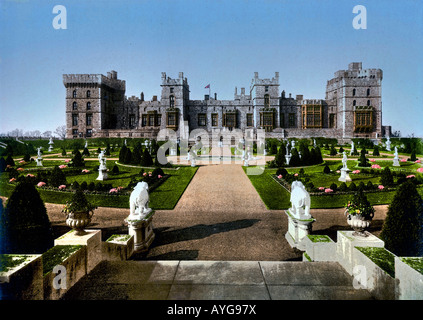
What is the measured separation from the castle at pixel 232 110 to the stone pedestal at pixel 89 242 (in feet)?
123

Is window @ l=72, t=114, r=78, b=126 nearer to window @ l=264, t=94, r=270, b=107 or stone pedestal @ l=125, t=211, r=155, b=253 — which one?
window @ l=264, t=94, r=270, b=107

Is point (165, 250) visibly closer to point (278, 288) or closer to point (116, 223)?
point (116, 223)

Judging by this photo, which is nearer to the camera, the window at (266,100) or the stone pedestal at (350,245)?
the stone pedestal at (350,245)

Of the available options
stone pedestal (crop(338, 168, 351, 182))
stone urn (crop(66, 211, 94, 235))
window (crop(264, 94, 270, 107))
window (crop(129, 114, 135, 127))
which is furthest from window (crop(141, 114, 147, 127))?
stone urn (crop(66, 211, 94, 235))

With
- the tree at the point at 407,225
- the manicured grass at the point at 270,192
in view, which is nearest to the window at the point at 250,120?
the manicured grass at the point at 270,192

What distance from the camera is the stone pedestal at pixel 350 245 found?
421 centimetres

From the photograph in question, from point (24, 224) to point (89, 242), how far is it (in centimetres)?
207

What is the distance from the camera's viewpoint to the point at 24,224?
18.2 feet

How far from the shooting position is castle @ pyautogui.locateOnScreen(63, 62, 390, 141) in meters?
41.6

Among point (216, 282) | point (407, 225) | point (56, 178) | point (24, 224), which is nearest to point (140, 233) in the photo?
point (24, 224)

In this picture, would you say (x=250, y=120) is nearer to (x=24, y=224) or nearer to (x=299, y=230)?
(x=299, y=230)

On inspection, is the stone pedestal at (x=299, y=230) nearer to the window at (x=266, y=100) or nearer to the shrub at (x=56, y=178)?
the shrub at (x=56, y=178)

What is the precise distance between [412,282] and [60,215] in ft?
29.1
